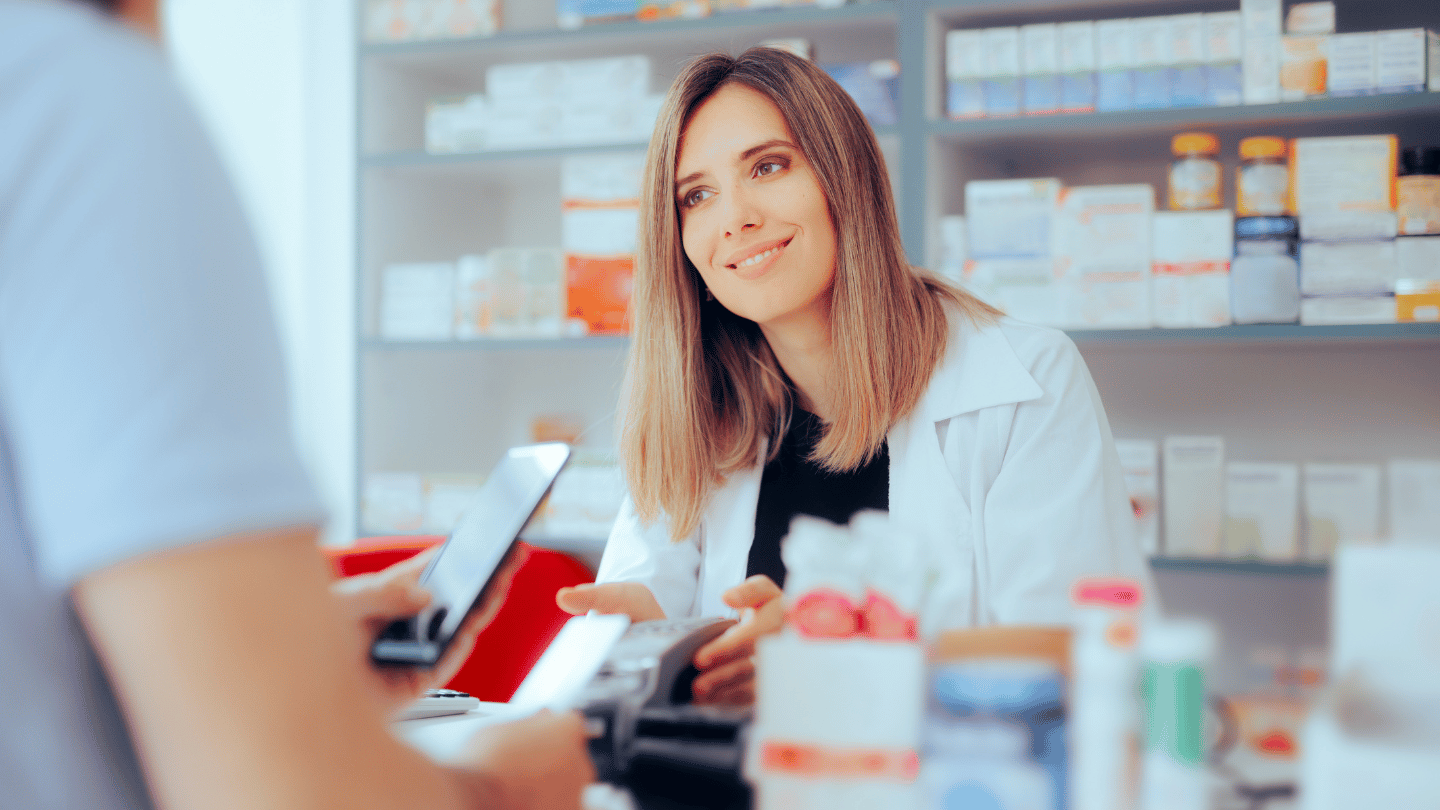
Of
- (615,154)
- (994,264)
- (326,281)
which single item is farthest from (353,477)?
(994,264)

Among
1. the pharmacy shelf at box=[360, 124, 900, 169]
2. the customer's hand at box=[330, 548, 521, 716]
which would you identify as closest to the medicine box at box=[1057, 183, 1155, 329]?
the pharmacy shelf at box=[360, 124, 900, 169]

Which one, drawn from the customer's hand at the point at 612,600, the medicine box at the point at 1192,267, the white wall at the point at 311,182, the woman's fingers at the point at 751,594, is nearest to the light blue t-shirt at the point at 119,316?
the woman's fingers at the point at 751,594

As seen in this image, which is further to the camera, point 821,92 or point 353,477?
point 353,477

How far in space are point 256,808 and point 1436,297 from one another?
7.26ft

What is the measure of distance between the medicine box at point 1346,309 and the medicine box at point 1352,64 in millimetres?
387

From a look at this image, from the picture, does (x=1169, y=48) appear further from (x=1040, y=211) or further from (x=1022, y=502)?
(x=1022, y=502)

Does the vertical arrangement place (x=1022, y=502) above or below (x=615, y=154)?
below

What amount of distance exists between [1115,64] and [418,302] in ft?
5.56

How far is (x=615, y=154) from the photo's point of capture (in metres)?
2.50

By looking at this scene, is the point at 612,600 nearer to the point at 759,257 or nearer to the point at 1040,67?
the point at 759,257

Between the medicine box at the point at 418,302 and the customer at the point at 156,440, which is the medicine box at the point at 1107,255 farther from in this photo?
the customer at the point at 156,440

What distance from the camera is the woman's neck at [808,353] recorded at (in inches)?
64.3

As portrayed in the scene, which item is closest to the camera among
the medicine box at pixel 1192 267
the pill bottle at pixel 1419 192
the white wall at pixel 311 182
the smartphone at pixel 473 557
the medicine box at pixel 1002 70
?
the smartphone at pixel 473 557

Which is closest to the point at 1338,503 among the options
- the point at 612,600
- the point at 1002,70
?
the point at 1002,70
